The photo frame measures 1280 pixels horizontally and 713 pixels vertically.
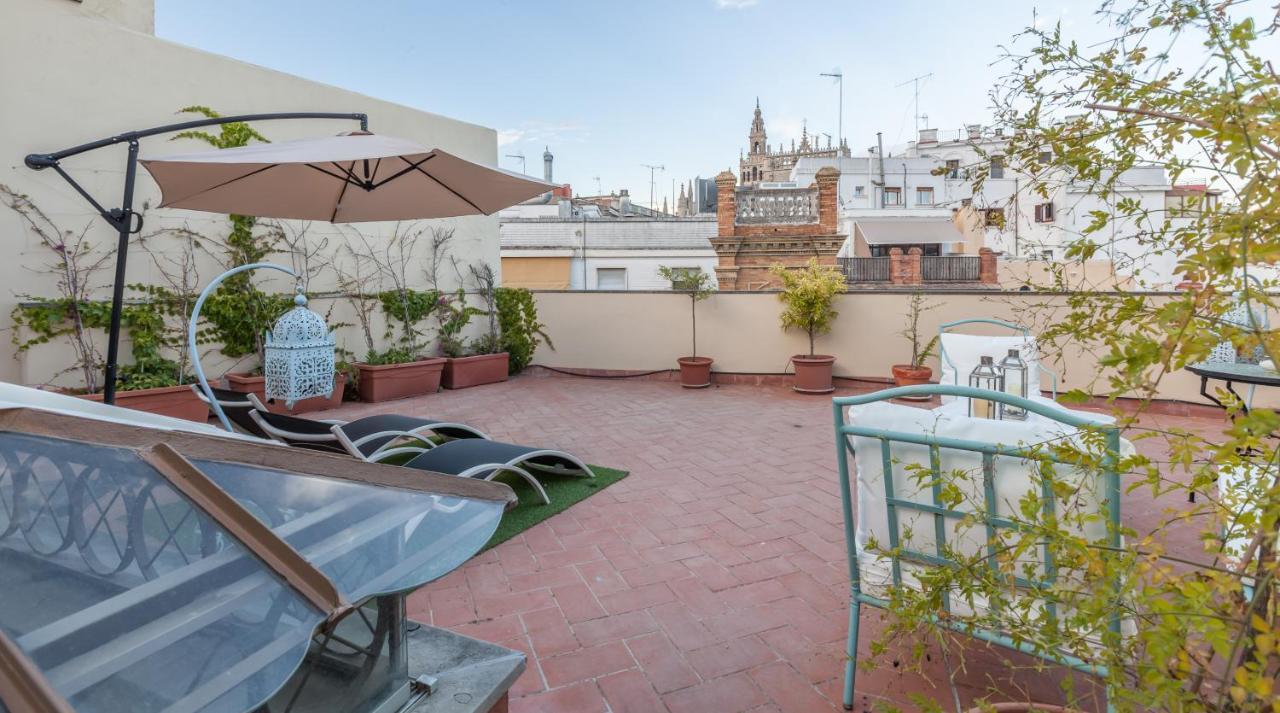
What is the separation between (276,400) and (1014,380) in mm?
6136

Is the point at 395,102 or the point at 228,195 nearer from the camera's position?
the point at 228,195

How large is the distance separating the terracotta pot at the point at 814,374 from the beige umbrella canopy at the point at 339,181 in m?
4.12

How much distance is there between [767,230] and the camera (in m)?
14.1

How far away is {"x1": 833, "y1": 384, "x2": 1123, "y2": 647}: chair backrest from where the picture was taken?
1.53 m

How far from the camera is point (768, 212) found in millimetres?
14141

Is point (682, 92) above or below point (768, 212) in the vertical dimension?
above

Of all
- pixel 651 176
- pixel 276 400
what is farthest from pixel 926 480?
pixel 651 176

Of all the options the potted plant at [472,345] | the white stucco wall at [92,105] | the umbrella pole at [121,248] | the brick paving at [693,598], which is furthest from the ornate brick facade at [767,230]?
the umbrella pole at [121,248]

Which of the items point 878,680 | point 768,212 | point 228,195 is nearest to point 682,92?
point 768,212

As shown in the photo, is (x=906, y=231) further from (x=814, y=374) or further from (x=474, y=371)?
(x=474, y=371)

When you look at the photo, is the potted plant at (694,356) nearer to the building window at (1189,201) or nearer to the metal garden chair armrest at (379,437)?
the metal garden chair armrest at (379,437)

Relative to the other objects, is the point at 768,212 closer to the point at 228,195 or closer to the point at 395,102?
the point at 395,102

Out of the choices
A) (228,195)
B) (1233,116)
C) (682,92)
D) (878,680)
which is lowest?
(878,680)

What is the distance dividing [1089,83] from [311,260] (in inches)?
296
